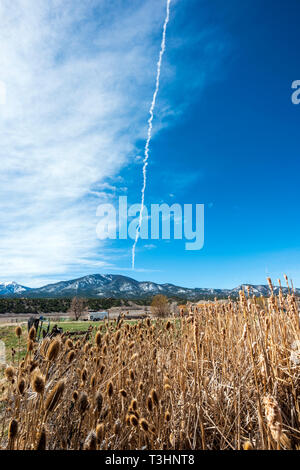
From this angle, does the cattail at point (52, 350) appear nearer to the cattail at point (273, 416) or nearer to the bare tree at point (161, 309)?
the cattail at point (273, 416)

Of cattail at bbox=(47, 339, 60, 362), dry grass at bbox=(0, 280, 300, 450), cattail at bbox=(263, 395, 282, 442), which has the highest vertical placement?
cattail at bbox=(47, 339, 60, 362)

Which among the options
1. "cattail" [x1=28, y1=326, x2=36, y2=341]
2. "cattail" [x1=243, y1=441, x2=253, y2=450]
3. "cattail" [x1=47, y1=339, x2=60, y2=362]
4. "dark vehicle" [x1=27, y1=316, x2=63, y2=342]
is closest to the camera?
"cattail" [x1=243, y1=441, x2=253, y2=450]

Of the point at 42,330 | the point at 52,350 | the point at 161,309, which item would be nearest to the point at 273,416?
the point at 52,350

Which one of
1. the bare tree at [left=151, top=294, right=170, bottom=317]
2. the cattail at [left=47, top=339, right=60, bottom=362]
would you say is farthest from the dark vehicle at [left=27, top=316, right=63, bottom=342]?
the bare tree at [left=151, top=294, right=170, bottom=317]

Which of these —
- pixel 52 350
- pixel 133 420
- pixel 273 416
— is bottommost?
pixel 133 420

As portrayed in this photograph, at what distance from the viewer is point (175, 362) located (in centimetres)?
337

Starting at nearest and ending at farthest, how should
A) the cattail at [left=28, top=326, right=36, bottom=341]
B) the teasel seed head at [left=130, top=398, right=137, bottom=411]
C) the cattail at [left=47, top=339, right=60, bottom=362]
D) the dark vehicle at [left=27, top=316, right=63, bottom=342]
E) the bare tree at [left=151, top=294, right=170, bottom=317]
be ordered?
the cattail at [left=47, top=339, right=60, bottom=362] < the teasel seed head at [left=130, top=398, right=137, bottom=411] < the cattail at [left=28, top=326, right=36, bottom=341] < the dark vehicle at [left=27, top=316, right=63, bottom=342] < the bare tree at [left=151, top=294, right=170, bottom=317]

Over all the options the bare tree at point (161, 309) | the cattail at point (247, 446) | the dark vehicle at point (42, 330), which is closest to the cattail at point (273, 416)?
the cattail at point (247, 446)

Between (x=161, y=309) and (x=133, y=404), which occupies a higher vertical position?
(x=133, y=404)

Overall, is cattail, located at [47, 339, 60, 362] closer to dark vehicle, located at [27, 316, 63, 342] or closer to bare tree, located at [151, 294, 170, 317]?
dark vehicle, located at [27, 316, 63, 342]

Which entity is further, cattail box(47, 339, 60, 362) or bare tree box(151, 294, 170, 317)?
bare tree box(151, 294, 170, 317)

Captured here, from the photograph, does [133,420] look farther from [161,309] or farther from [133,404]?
[161,309]
